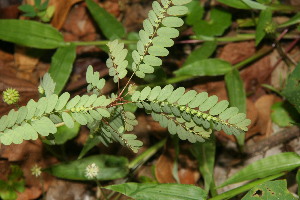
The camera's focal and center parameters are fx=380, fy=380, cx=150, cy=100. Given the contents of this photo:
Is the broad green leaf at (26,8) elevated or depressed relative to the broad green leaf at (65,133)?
elevated

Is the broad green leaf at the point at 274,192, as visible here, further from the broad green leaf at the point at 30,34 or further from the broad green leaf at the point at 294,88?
the broad green leaf at the point at 30,34

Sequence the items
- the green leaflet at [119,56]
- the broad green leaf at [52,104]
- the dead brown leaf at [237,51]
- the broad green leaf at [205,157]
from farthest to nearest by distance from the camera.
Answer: the dead brown leaf at [237,51], the broad green leaf at [205,157], the green leaflet at [119,56], the broad green leaf at [52,104]

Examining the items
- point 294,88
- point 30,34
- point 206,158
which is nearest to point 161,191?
point 206,158

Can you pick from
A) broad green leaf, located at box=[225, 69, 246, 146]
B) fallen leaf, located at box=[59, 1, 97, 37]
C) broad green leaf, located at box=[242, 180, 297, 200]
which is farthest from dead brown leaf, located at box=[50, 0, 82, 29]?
broad green leaf, located at box=[242, 180, 297, 200]

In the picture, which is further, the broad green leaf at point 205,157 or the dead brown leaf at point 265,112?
the dead brown leaf at point 265,112

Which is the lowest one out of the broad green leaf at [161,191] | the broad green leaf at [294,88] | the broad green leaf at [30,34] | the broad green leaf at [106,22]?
the broad green leaf at [161,191]

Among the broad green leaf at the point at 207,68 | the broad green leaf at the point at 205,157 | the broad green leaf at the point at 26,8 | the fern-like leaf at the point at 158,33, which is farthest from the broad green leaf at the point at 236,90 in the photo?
the broad green leaf at the point at 26,8

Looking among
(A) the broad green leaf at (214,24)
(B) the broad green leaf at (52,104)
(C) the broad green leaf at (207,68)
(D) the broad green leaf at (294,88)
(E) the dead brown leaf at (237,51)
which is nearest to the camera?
(B) the broad green leaf at (52,104)

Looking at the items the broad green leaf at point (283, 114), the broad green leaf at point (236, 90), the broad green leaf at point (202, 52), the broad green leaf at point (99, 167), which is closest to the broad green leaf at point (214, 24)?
the broad green leaf at point (202, 52)

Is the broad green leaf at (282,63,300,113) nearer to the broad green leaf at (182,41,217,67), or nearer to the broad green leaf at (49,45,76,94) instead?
the broad green leaf at (182,41,217,67)
